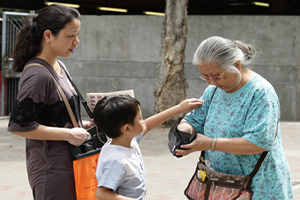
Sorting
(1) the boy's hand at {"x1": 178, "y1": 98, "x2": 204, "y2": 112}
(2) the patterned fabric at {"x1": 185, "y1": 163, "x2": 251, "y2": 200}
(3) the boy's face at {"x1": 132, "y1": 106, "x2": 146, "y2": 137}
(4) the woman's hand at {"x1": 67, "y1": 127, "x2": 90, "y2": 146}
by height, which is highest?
(1) the boy's hand at {"x1": 178, "y1": 98, "x2": 204, "y2": 112}

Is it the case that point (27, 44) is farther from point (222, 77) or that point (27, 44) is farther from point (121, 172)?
point (222, 77)

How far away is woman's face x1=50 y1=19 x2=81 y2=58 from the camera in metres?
2.50

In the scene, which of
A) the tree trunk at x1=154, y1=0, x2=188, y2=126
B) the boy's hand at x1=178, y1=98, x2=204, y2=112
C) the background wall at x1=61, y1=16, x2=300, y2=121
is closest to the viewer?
the boy's hand at x1=178, y1=98, x2=204, y2=112

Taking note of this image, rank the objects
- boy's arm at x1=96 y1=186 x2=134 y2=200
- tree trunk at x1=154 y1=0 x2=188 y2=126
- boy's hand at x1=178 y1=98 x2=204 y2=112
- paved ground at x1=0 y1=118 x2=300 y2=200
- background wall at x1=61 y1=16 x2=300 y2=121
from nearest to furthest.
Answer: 1. boy's arm at x1=96 y1=186 x2=134 y2=200
2. boy's hand at x1=178 y1=98 x2=204 y2=112
3. paved ground at x1=0 y1=118 x2=300 y2=200
4. tree trunk at x1=154 y1=0 x2=188 y2=126
5. background wall at x1=61 y1=16 x2=300 y2=121

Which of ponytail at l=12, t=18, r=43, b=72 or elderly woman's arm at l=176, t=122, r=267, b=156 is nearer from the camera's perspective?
elderly woman's arm at l=176, t=122, r=267, b=156

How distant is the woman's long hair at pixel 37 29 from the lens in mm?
2488

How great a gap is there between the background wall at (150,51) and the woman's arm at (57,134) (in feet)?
34.4

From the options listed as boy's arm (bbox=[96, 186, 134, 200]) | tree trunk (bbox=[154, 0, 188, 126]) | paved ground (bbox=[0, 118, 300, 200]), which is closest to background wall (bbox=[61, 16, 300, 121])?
tree trunk (bbox=[154, 0, 188, 126])

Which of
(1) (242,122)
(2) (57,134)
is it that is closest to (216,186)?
(1) (242,122)

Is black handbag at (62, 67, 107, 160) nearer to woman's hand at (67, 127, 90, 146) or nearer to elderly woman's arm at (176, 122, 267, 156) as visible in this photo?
woman's hand at (67, 127, 90, 146)

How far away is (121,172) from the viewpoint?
2.14 meters

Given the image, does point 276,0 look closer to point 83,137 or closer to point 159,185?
point 159,185

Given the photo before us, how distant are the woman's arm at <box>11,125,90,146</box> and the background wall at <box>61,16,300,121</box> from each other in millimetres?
10495

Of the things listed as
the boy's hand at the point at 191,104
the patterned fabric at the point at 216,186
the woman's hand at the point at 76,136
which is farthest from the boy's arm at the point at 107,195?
the boy's hand at the point at 191,104
